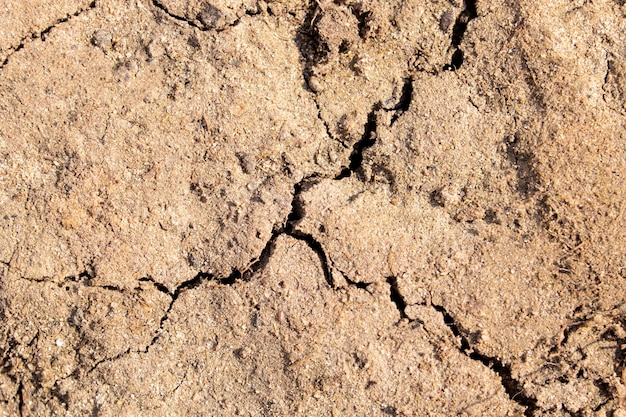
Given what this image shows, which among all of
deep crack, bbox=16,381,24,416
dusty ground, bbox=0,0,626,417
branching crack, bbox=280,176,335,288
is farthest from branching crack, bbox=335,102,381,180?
deep crack, bbox=16,381,24,416

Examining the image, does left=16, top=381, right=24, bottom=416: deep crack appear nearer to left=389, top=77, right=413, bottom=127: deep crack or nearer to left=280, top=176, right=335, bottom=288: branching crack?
left=280, top=176, right=335, bottom=288: branching crack

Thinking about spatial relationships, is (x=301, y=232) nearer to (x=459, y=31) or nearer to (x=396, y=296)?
(x=396, y=296)

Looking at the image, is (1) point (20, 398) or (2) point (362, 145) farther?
(2) point (362, 145)

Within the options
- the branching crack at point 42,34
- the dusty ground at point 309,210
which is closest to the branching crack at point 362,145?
the dusty ground at point 309,210

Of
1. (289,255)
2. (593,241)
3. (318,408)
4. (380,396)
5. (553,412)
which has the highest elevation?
(593,241)

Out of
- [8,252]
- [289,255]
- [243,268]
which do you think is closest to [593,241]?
[289,255]

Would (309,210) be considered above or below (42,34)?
above

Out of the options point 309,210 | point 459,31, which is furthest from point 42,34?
point 459,31

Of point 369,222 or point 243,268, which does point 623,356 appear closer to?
point 369,222
